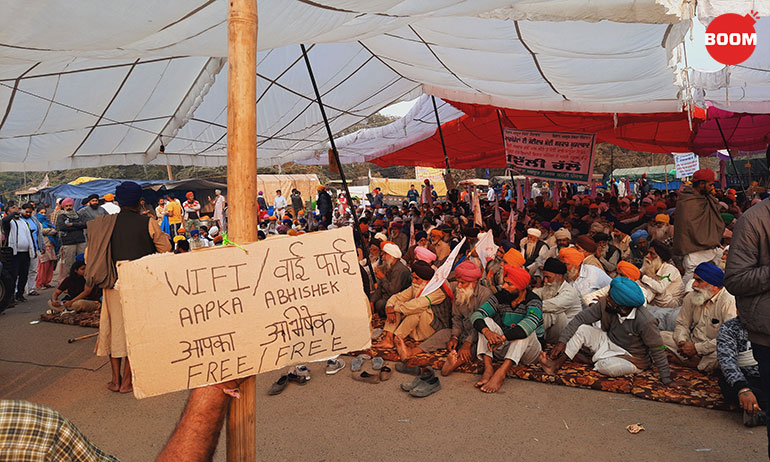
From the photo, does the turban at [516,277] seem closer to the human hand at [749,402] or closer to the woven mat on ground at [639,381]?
the woven mat on ground at [639,381]

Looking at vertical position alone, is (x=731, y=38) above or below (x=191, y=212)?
above

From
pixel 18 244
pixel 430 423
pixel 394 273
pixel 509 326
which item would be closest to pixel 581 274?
pixel 509 326

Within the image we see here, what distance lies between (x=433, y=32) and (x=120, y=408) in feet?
14.3

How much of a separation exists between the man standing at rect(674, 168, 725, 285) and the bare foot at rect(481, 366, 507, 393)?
9.23 feet

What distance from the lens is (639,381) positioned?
395cm

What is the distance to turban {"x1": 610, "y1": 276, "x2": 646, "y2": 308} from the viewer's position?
3.96 metres

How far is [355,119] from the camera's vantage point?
10.3 metres

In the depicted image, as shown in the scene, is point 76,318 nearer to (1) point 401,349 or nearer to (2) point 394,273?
(2) point 394,273

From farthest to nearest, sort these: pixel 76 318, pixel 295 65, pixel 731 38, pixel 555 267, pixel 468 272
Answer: pixel 295 65 < pixel 76 318 < pixel 555 267 < pixel 468 272 < pixel 731 38

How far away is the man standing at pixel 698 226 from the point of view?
542 cm

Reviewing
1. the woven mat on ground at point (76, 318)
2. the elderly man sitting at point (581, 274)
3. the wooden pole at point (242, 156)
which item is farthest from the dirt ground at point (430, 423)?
the woven mat on ground at point (76, 318)

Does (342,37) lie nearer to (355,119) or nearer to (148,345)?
(148,345)

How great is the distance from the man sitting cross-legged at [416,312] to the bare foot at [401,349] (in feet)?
0.18

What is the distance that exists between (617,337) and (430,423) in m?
1.85
